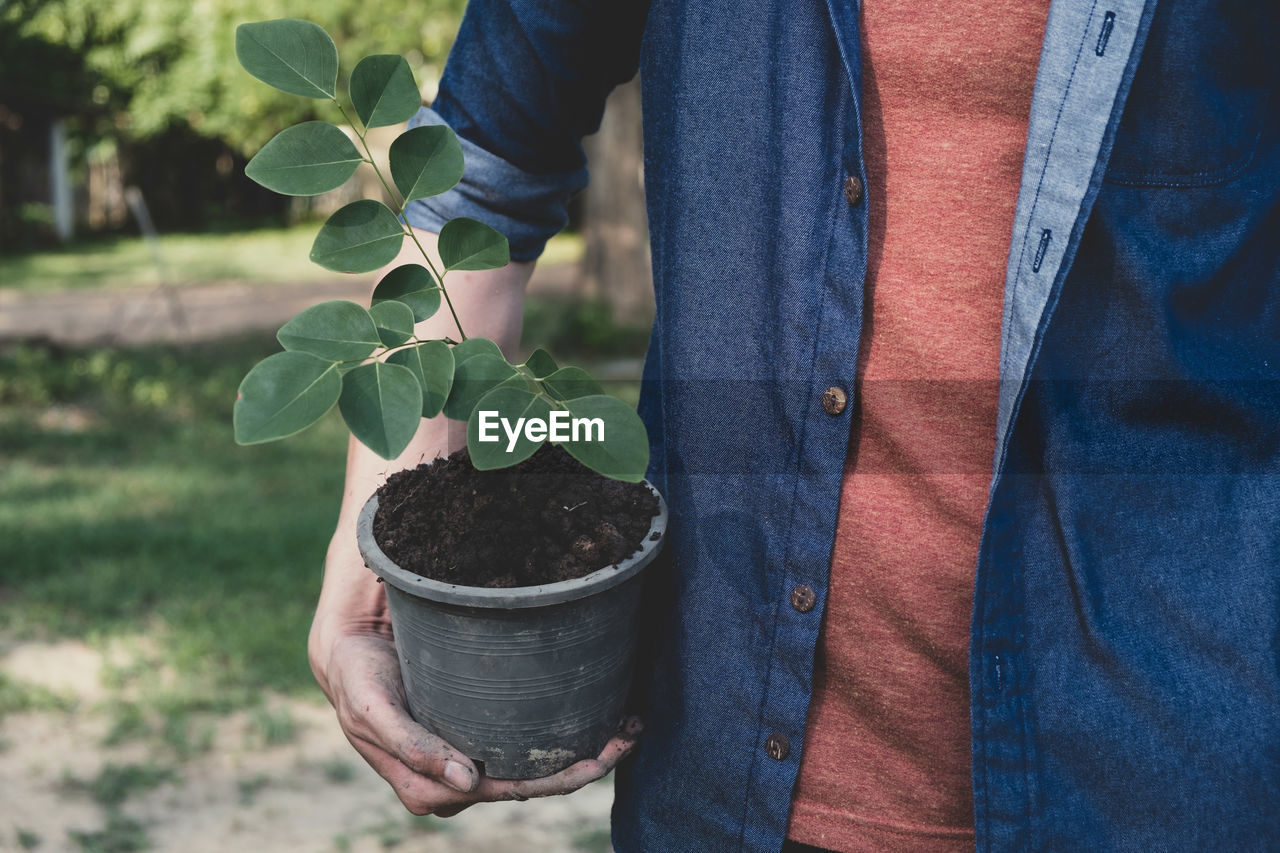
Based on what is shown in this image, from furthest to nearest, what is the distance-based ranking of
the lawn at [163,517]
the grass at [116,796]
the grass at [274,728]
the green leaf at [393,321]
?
the lawn at [163,517], the grass at [274,728], the grass at [116,796], the green leaf at [393,321]

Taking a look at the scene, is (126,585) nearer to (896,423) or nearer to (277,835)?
(277,835)

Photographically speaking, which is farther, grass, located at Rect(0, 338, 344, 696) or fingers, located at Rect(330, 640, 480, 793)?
grass, located at Rect(0, 338, 344, 696)

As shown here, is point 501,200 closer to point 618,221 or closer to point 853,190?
point 853,190

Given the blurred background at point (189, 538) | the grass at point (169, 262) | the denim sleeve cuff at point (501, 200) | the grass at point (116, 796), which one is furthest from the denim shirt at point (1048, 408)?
the grass at point (169, 262)

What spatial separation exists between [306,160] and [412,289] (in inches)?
5.8

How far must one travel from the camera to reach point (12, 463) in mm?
7035

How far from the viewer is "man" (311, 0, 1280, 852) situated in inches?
40.3

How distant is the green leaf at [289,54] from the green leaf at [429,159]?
9 cm

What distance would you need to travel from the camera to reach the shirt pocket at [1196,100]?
3.28ft

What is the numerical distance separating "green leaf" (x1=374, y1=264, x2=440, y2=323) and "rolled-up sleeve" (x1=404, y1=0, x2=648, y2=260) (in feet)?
0.72

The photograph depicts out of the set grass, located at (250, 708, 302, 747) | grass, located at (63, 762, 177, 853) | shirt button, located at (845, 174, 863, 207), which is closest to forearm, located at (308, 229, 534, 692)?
shirt button, located at (845, 174, 863, 207)

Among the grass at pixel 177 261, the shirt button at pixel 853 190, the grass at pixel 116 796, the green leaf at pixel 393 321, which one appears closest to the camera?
the green leaf at pixel 393 321

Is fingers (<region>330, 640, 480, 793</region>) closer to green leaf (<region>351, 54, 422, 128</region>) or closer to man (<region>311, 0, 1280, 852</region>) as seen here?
man (<region>311, 0, 1280, 852</region>)

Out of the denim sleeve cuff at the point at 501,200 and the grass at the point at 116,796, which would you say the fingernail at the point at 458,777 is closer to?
the denim sleeve cuff at the point at 501,200
